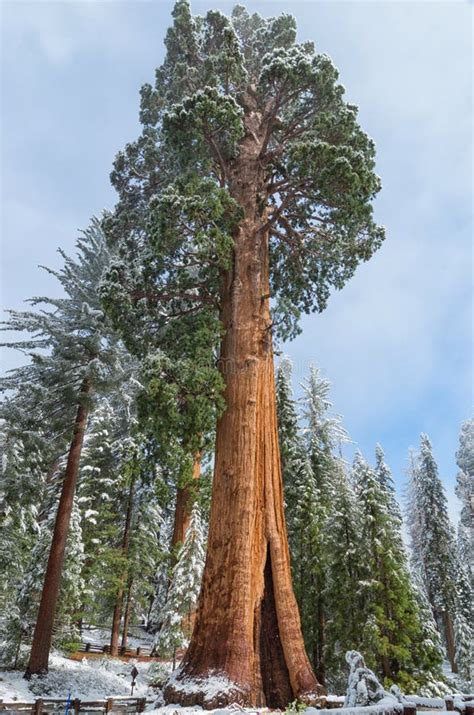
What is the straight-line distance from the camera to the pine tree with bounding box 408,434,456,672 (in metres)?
32.5

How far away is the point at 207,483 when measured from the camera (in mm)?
11320

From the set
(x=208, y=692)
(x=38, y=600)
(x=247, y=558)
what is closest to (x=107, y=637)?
(x=38, y=600)

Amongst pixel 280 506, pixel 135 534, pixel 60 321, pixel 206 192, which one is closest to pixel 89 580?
pixel 135 534

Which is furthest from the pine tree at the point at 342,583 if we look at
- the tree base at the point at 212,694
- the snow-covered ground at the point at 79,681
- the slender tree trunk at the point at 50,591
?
the tree base at the point at 212,694

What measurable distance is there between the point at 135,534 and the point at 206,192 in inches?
850

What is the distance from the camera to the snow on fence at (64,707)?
10.7 metres

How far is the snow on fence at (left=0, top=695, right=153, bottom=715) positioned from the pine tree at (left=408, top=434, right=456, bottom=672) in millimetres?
25192

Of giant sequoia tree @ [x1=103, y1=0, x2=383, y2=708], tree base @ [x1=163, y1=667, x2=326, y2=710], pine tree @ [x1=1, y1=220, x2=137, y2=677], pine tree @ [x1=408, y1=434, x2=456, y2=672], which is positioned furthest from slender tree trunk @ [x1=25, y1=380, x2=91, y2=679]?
pine tree @ [x1=408, y1=434, x2=456, y2=672]

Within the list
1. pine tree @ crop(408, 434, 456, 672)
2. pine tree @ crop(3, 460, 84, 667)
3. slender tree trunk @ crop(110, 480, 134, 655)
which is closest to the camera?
pine tree @ crop(3, 460, 84, 667)

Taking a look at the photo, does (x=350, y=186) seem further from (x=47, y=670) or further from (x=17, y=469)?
(x=47, y=670)

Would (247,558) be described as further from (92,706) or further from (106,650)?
(106,650)

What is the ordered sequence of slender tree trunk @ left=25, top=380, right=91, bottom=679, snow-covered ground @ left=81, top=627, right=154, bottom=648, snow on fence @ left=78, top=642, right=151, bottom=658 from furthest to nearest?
snow-covered ground @ left=81, top=627, right=154, bottom=648 < snow on fence @ left=78, top=642, right=151, bottom=658 < slender tree trunk @ left=25, top=380, right=91, bottom=679

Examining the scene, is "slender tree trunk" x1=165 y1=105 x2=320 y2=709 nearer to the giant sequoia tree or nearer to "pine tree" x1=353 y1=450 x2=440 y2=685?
the giant sequoia tree

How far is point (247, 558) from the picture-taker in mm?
7316
